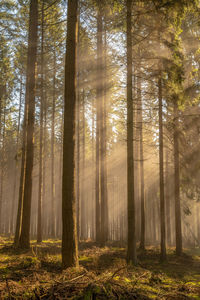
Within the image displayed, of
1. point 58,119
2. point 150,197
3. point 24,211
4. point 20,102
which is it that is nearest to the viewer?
point 24,211

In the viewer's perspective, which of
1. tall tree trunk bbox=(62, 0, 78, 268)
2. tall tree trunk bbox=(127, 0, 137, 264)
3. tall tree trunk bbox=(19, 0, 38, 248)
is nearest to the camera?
tall tree trunk bbox=(62, 0, 78, 268)

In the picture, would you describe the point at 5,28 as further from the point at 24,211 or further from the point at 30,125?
the point at 24,211

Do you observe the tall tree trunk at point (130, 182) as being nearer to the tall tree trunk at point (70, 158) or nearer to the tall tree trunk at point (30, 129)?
the tall tree trunk at point (70, 158)

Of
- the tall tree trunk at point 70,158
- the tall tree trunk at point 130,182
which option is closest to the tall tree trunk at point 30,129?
the tall tree trunk at point 70,158

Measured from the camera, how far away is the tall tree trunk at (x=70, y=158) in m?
6.24

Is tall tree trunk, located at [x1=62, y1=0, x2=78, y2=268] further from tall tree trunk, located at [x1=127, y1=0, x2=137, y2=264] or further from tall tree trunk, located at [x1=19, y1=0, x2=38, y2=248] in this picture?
tall tree trunk, located at [x1=19, y1=0, x2=38, y2=248]

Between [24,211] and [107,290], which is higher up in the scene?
[24,211]

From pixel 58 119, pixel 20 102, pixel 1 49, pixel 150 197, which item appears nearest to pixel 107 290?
pixel 1 49

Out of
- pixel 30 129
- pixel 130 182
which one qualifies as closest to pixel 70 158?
pixel 130 182

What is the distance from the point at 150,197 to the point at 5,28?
23.8m

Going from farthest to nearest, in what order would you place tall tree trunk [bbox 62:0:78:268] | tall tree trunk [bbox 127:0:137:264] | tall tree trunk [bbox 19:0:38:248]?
1. tall tree trunk [bbox 19:0:38:248]
2. tall tree trunk [bbox 127:0:137:264]
3. tall tree trunk [bbox 62:0:78:268]

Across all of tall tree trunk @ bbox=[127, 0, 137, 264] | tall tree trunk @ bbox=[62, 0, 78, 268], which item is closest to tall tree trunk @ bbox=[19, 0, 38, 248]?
tall tree trunk @ bbox=[62, 0, 78, 268]

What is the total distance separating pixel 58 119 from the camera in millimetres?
25047

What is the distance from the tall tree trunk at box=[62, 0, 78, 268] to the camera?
6238 mm
